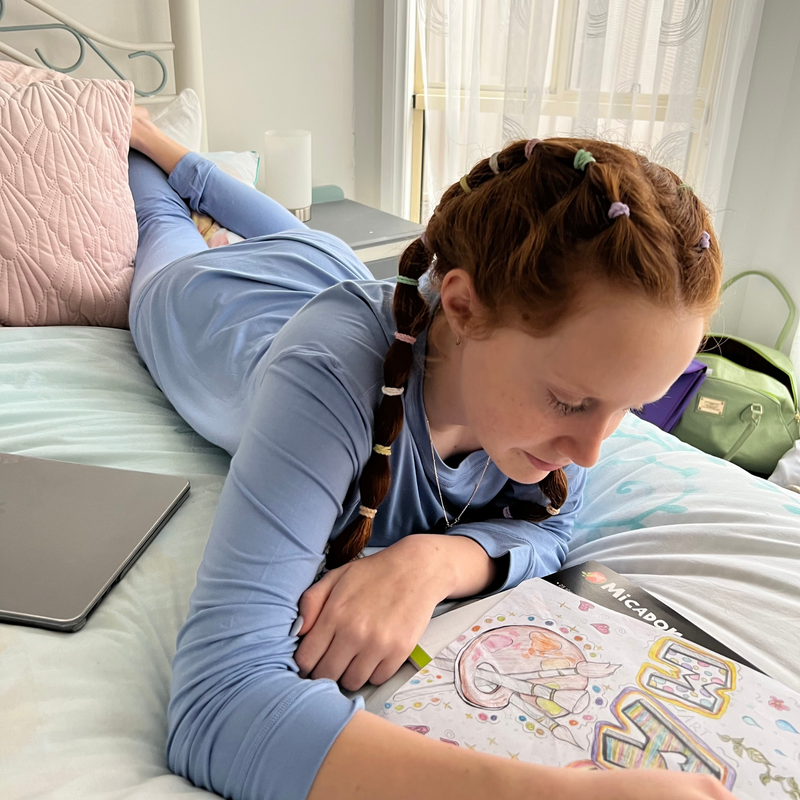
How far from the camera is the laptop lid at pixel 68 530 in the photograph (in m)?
0.70

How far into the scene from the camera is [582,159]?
1.98ft

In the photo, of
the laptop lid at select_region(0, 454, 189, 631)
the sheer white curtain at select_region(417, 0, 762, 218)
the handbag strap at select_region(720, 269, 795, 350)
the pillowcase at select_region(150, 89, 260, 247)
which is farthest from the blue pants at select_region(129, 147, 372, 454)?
the handbag strap at select_region(720, 269, 795, 350)

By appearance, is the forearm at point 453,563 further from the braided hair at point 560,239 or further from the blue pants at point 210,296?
the blue pants at point 210,296

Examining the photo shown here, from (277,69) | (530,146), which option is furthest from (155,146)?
(530,146)

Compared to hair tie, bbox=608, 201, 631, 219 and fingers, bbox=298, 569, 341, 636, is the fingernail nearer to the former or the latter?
fingers, bbox=298, 569, 341, 636

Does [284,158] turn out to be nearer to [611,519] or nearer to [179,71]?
[179,71]

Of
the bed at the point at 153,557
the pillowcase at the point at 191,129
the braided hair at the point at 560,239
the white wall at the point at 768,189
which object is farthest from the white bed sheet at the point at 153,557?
the white wall at the point at 768,189

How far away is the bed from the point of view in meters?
0.59

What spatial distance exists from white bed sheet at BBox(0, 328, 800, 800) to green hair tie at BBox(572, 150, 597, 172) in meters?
0.47

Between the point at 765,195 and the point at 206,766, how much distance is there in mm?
2117

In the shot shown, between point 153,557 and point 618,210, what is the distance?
608 millimetres

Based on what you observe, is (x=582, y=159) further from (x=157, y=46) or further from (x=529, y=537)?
(x=157, y=46)

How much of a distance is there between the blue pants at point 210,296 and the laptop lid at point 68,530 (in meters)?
0.17

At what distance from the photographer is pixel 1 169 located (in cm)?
129
